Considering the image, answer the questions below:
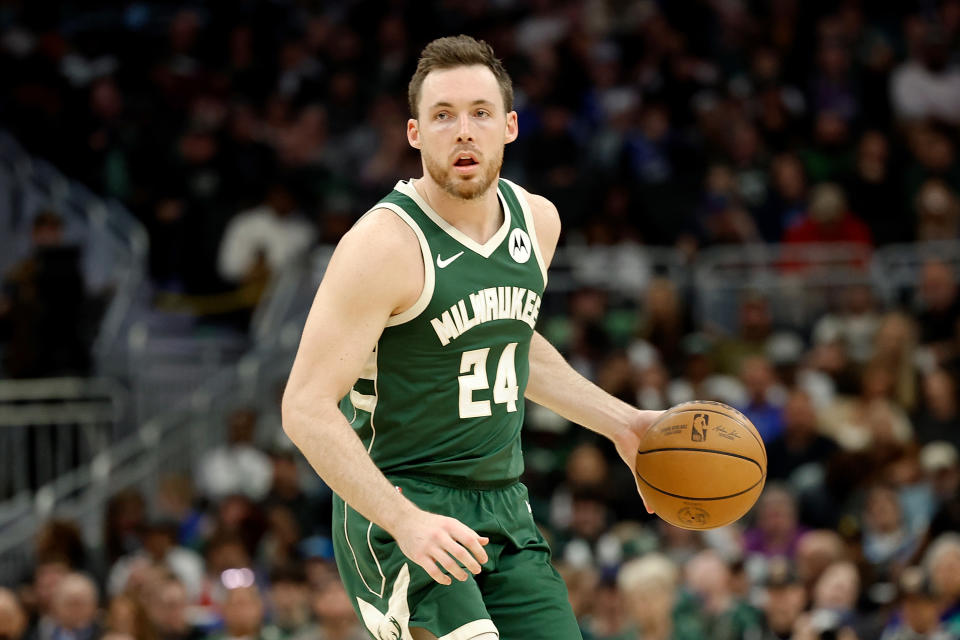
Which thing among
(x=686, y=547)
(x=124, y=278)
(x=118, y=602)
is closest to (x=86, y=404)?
Result: (x=124, y=278)

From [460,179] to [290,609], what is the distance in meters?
5.02

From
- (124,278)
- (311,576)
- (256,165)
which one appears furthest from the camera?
(256,165)

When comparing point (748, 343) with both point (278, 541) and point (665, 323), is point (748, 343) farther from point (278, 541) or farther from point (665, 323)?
point (278, 541)

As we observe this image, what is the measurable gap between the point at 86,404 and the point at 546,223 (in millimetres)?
7282

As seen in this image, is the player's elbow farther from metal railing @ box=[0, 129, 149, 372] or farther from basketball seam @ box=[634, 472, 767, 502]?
metal railing @ box=[0, 129, 149, 372]

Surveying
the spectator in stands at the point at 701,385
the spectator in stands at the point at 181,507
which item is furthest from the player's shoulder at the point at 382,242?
the spectator in stands at the point at 181,507

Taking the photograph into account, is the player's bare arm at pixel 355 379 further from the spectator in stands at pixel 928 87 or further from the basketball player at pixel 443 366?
the spectator in stands at pixel 928 87

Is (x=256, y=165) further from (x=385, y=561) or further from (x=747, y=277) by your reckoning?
(x=385, y=561)

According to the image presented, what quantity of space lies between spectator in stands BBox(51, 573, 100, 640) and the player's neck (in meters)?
5.10

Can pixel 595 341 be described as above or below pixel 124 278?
below

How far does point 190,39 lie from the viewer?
50.4 feet

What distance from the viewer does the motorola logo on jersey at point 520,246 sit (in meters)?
4.58

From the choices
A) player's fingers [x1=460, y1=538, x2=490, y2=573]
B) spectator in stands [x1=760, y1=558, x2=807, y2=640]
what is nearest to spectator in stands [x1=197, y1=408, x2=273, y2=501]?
spectator in stands [x1=760, y1=558, x2=807, y2=640]

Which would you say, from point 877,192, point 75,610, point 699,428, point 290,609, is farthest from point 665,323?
point 699,428
